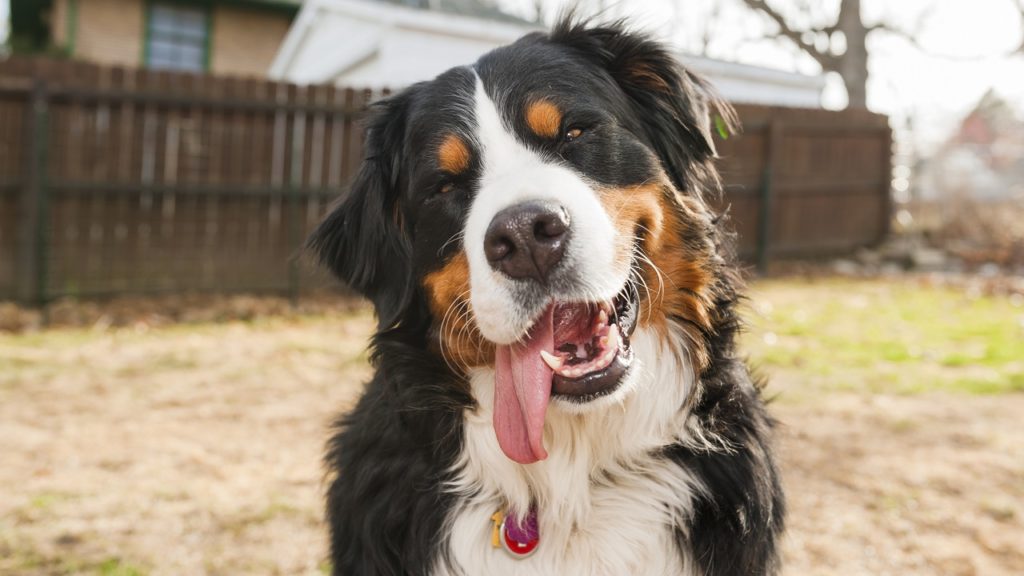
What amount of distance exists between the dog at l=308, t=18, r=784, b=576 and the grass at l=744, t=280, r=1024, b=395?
8.48ft

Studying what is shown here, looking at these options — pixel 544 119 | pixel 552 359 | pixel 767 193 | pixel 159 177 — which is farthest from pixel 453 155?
pixel 767 193

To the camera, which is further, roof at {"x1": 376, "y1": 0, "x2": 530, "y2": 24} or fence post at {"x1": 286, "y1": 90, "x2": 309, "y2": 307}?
roof at {"x1": 376, "y1": 0, "x2": 530, "y2": 24}

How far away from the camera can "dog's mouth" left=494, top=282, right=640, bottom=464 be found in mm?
2025

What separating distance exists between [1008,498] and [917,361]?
9.93 feet

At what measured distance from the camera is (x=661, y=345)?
7.31 ft

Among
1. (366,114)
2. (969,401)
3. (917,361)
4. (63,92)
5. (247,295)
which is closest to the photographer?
(366,114)

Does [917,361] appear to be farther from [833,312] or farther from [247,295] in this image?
[247,295]

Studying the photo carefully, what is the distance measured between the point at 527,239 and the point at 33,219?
739 centimetres

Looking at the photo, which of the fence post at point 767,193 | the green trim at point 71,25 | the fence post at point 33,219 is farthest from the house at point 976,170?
the green trim at point 71,25

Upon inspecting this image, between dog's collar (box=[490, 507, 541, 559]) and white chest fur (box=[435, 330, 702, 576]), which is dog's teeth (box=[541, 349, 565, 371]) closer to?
white chest fur (box=[435, 330, 702, 576])

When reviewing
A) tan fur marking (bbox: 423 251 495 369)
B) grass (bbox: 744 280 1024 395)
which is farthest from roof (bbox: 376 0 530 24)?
tan fur marking (bbox: 423 251 495 369)

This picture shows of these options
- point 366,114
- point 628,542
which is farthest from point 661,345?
point 366,114

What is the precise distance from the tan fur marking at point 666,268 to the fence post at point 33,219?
23.8 feet

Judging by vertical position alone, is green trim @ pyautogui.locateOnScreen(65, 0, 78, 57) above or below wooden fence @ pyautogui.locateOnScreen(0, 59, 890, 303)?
above
